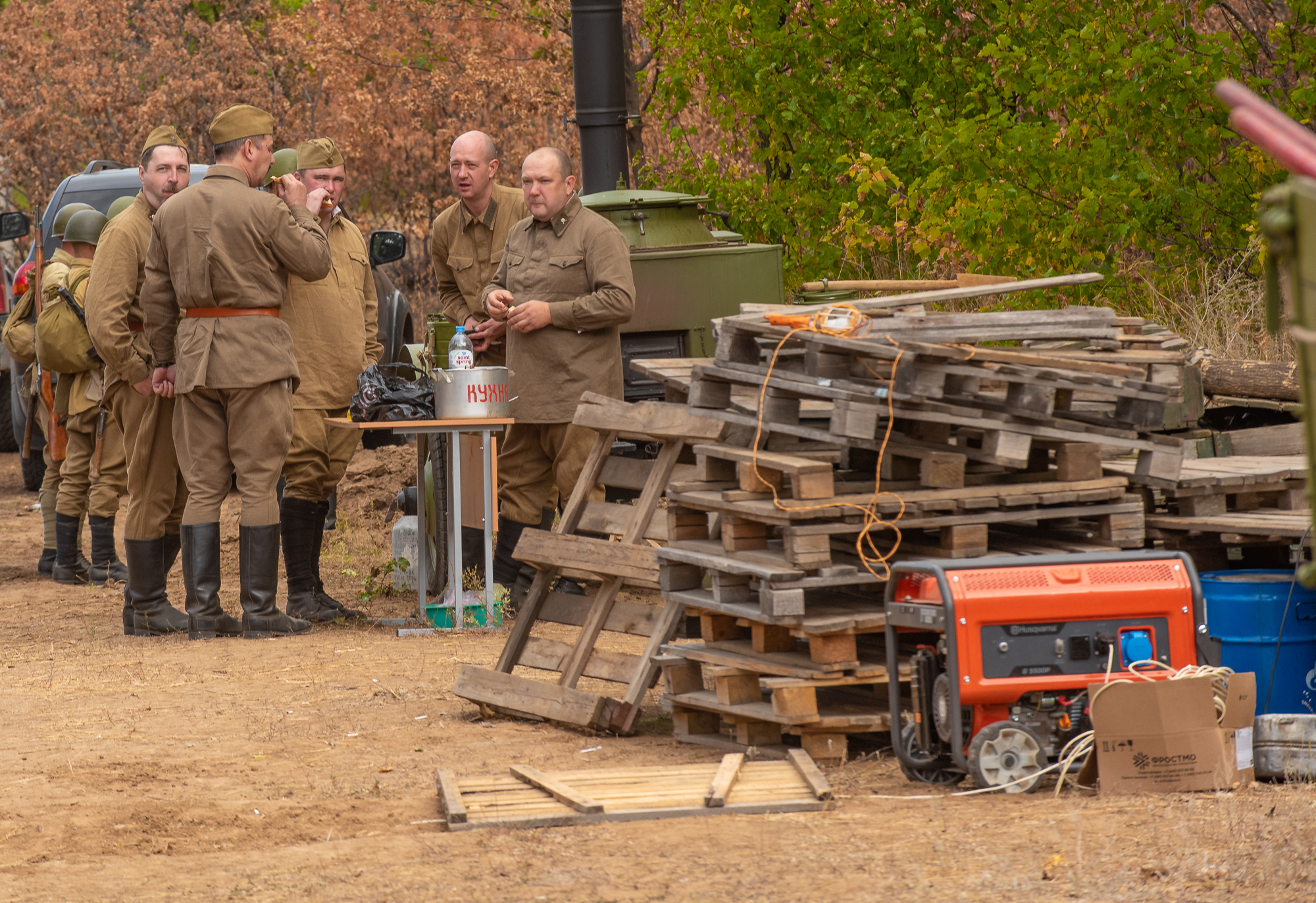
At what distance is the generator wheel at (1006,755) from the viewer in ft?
15.6

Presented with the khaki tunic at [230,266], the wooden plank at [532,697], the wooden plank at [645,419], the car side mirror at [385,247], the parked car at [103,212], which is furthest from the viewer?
the parked car at [103,212]

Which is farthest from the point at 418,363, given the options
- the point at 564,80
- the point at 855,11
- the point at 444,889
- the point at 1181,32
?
the point at 564,80

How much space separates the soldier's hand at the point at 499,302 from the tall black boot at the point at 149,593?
2.14m

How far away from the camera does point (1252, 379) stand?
727 centimetres

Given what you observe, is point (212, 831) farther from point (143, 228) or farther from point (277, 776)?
point (143, 228)

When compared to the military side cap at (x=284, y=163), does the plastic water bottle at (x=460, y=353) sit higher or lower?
lower

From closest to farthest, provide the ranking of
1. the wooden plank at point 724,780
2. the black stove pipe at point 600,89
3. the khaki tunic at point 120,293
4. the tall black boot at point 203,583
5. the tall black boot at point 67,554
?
1. the wooden plank at point 724,780
2. the tall black boot at point 203,583
3. the khaki tunic at point 120,293
4. the tall black boot at point 67,554
5. the black stove pipe at point 600,89

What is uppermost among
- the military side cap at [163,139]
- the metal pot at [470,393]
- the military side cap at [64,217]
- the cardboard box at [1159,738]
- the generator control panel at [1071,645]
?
the military side cap at [163,139]

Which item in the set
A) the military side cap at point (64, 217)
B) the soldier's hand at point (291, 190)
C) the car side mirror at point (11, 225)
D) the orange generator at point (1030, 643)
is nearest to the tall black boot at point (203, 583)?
the soldier's hand at point (291, 190)

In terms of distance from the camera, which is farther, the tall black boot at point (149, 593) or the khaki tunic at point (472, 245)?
the khaki tunic at point (472, 245)

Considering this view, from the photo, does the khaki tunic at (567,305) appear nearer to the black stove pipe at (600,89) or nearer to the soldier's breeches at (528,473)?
the soldier's breeches at (528,473)

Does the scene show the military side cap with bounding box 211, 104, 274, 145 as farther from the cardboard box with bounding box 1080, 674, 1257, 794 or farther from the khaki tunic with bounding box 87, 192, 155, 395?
the cardboard box with bounding box 1080, 674, 1257, 794

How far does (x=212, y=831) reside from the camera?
190 inches

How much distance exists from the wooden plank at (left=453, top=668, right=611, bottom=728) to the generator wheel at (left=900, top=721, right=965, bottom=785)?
1325mm
